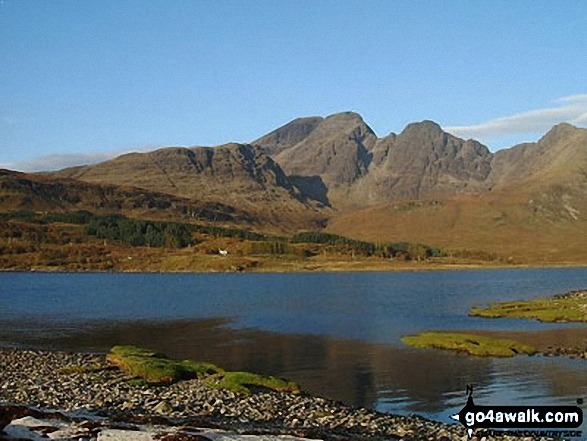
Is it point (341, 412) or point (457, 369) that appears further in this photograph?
point (457, 369)

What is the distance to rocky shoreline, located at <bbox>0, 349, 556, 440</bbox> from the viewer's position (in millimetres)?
23922

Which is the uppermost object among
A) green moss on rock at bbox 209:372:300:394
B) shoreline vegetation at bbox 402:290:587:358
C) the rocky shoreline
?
the rocky shoreline

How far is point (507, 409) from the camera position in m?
35.3

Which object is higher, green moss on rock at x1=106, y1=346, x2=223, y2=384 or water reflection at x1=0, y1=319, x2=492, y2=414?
green moss on rock at x1=106, y1=346, x2=223, y2=384

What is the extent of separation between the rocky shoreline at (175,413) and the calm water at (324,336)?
27.1 feet

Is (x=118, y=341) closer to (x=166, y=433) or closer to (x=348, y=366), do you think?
(x=348, y=366)

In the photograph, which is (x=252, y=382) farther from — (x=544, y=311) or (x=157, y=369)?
(x=544, y=311)

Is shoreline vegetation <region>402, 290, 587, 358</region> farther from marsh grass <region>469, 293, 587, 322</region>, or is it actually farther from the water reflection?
the water reflection

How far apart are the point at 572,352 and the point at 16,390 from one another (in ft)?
174

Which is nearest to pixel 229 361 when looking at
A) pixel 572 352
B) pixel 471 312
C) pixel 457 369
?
pixel 457 369

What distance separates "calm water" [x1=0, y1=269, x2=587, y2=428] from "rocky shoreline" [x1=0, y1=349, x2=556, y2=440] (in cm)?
825

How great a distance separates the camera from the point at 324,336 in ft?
291

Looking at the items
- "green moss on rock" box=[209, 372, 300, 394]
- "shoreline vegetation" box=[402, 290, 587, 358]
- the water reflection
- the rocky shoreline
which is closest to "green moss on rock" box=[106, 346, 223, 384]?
the rocky shoreline

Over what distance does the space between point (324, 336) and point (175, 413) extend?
182ft
